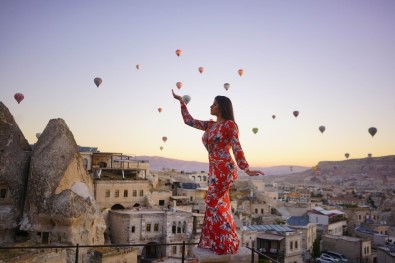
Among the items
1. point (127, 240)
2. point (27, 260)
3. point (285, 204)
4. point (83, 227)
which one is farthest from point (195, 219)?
point (285, 204)

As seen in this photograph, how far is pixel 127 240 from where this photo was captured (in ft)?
118

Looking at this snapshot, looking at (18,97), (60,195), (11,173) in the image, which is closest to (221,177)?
(60,195)

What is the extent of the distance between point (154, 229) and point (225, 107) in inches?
1259

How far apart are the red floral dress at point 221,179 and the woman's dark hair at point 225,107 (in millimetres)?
166

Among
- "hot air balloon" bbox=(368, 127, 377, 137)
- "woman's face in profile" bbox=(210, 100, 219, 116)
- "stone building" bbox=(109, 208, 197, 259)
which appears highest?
"hot air balloon" bbox=(368, 127, 377, 137)

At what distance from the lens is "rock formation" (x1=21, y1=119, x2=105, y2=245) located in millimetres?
30484

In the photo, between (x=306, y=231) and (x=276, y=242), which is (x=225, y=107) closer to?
(x=276, y=242)

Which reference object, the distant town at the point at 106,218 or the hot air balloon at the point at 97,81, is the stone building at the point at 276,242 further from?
the hot air balloon at the point at 97,81

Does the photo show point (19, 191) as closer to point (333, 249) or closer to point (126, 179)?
point (126, 179)

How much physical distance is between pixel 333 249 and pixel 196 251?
148 ft

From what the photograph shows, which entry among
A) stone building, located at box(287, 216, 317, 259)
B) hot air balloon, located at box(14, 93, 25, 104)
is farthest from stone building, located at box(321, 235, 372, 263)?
hot air balloon, located at box(14, 93, 25, 104)

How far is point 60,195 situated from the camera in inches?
1231

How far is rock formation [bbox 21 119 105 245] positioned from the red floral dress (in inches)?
1022

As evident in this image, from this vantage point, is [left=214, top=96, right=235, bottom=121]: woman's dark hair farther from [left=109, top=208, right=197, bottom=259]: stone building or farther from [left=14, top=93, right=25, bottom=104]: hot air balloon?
[left=14, top=93, right=25, bottom=104]: hot air balloon
